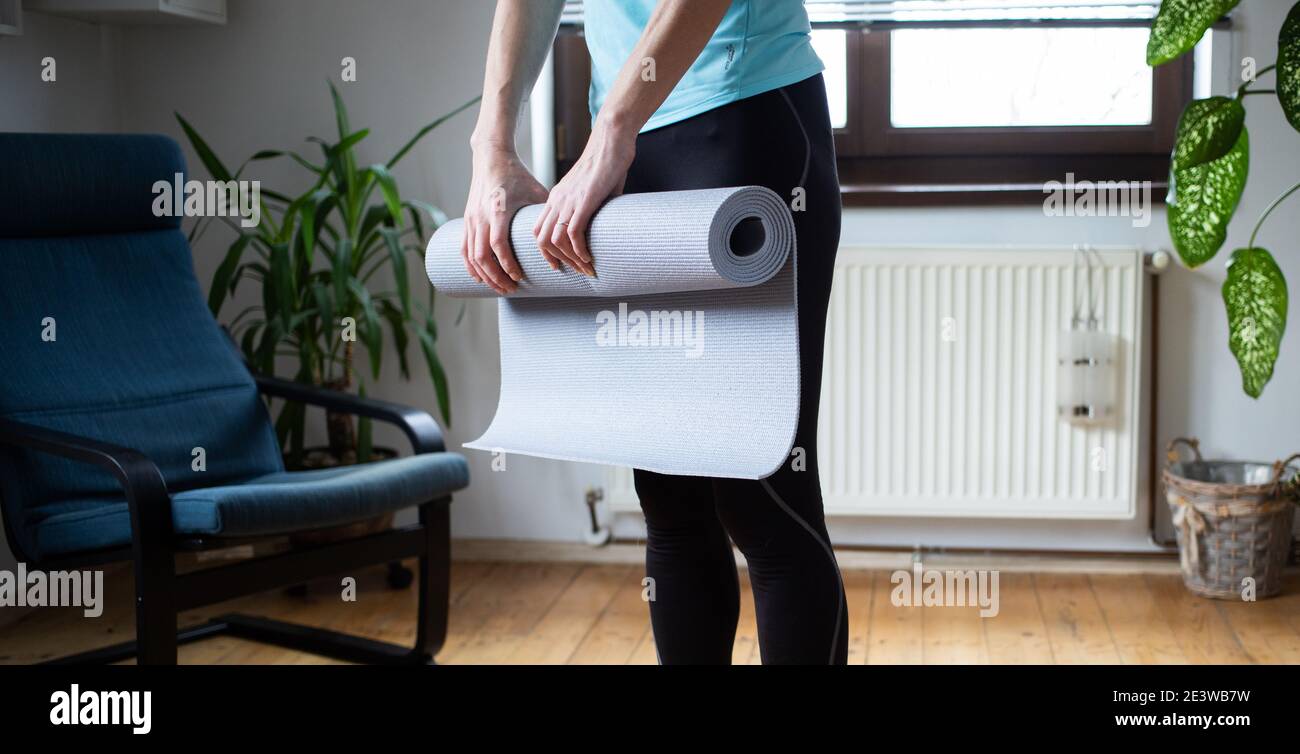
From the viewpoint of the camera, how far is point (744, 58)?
111 cm

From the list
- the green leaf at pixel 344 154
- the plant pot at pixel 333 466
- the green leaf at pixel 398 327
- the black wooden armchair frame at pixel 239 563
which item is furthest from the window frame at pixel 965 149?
the black wooden armchair frame at pixel 239 563

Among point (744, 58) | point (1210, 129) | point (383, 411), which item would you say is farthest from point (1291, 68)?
point (383, 411)

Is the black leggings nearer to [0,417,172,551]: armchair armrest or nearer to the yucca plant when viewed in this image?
[0,417,172,551]: armchair armrest

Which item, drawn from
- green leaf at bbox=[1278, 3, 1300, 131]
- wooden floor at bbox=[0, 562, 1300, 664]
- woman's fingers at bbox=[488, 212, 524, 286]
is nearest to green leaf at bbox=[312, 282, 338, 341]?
wooden floor at bbox=[0, 562, 1300, 664]

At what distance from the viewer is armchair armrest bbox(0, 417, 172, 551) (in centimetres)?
166

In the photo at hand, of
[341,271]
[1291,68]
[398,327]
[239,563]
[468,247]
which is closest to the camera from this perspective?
[468,247]

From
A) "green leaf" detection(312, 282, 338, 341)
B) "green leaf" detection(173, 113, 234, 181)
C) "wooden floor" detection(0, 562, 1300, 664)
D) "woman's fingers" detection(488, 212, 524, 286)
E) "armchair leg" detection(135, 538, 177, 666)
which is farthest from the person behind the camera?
"green leaf" detection(173, 113, 234, 181)

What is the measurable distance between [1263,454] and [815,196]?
78.1 inches

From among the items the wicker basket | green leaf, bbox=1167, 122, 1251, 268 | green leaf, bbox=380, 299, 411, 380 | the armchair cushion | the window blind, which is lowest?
the wicker basket

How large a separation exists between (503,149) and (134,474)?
31.2 inches

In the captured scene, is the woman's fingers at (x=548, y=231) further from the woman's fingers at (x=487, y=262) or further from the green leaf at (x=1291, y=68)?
the green leaf at (x=1291, y=68)

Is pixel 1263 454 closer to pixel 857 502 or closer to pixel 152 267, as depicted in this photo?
pixel 857 502

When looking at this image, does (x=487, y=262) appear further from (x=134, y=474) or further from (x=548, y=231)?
(x=134, y=474)

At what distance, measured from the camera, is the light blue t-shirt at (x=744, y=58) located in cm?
111
